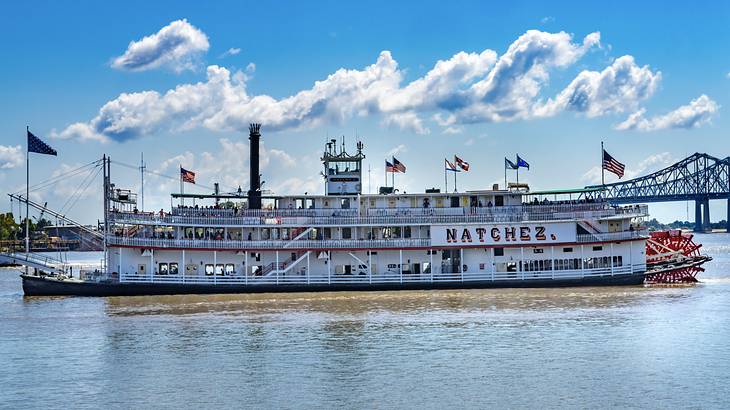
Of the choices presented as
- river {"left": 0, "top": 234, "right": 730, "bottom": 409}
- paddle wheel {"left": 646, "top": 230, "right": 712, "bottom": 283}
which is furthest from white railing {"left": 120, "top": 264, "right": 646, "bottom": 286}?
paddle wheel {"left": 646, "top": 230, "right": 712, "bottom": 283}

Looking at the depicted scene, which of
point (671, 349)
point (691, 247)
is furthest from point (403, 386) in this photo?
point (691, 247)

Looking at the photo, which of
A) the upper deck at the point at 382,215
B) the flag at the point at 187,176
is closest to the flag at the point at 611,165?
the upper deck at the point at 382,215

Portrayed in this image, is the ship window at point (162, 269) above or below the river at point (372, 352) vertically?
above

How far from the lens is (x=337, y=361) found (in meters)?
32.2

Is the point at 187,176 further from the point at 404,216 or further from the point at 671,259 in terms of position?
the point at 671,259

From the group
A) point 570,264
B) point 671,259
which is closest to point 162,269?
point 570,264

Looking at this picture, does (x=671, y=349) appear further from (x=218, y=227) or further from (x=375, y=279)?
(x=218, y=227)

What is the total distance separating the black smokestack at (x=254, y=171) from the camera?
57.0 meters

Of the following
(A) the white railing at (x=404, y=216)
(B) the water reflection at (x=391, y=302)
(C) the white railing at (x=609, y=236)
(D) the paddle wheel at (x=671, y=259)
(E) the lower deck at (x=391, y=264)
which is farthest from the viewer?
(D) the paddle wheel at (x=671, y=259)

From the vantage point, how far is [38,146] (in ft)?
180

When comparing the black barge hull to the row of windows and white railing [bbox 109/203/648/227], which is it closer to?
the row of windows

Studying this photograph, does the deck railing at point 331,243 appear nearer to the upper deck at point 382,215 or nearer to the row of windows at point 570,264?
the upper deck at point 382,215

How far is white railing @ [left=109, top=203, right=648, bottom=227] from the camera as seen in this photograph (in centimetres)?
5391

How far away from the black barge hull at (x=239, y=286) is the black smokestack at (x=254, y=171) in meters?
6.12
